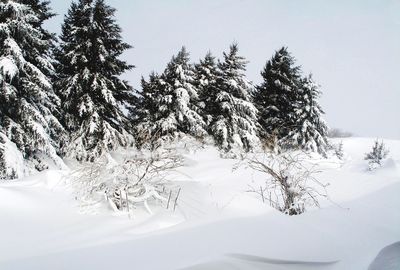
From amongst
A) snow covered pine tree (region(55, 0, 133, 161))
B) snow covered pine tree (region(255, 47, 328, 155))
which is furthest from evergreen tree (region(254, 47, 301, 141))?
snow covered pine tree (region(55, 0, 133, 161))

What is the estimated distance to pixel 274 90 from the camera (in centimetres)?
2358

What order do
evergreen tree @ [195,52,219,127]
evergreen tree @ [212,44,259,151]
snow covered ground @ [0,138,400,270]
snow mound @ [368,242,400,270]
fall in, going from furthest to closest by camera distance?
evergreen tree @ [195,52,219,127] < evergreen tree @ [212,44,259,151] < snow mound @ [368,242,400,270] < snow covered ground @ [0,138,400,270]

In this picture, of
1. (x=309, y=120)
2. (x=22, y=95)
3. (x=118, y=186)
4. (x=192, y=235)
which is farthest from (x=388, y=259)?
(x=309, y=120)

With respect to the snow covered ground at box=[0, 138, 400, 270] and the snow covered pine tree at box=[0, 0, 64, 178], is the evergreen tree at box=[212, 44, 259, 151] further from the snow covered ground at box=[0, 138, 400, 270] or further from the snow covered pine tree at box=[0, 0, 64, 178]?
the snow covered ground at box=[0, 138, 400, 270]

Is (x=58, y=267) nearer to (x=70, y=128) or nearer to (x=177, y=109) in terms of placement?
(x=70, y=128)

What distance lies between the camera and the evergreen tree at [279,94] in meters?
23.3

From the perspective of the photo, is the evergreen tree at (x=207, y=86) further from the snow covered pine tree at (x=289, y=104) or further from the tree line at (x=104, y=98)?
the snow covered pine tree at (x=289, y=104)

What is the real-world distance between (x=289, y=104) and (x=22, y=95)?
1642 cm

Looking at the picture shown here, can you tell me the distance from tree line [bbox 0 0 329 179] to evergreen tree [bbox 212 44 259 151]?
6cm

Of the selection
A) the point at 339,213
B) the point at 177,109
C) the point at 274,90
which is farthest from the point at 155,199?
the point at 274,90

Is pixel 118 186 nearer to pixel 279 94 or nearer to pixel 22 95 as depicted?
pixel 22 95

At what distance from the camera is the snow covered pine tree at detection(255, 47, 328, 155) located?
2339 cm

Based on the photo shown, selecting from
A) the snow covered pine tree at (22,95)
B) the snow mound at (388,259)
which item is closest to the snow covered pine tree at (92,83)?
the snow covered pine tree at (22,95)

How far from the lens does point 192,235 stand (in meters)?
3.26
